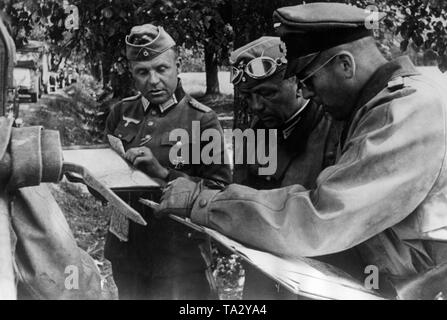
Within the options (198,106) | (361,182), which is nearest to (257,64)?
(198,106)

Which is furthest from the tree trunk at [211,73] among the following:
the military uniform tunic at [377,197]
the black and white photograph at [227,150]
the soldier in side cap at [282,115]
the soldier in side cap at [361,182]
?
the military uniform tunic at [377,197]

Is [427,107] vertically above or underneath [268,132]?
above

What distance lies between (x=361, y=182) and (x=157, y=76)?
86 centimetres

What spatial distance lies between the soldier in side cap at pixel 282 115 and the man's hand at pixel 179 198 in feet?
1.10

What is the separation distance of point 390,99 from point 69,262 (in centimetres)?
108

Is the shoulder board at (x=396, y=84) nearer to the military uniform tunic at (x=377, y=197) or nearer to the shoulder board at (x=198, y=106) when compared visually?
the military uniform tunic at (x=377, y=197)

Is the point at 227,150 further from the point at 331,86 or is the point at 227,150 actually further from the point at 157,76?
the point at 331,86

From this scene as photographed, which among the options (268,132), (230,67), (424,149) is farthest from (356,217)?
(230,67)

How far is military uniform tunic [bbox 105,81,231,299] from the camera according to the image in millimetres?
2984

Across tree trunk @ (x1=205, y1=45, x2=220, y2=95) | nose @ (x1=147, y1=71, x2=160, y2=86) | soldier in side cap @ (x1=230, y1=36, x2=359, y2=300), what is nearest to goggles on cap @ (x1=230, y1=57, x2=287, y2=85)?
soldier in side cap @ (x1=230, y1=36, x2=359, y2=300)

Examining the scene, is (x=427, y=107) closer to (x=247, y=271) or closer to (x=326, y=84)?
(x=326, y=84)

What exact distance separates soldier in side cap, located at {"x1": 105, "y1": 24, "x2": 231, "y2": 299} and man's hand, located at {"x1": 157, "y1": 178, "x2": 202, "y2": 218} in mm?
172

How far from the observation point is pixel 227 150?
119 inches

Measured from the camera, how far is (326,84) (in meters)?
2.69
